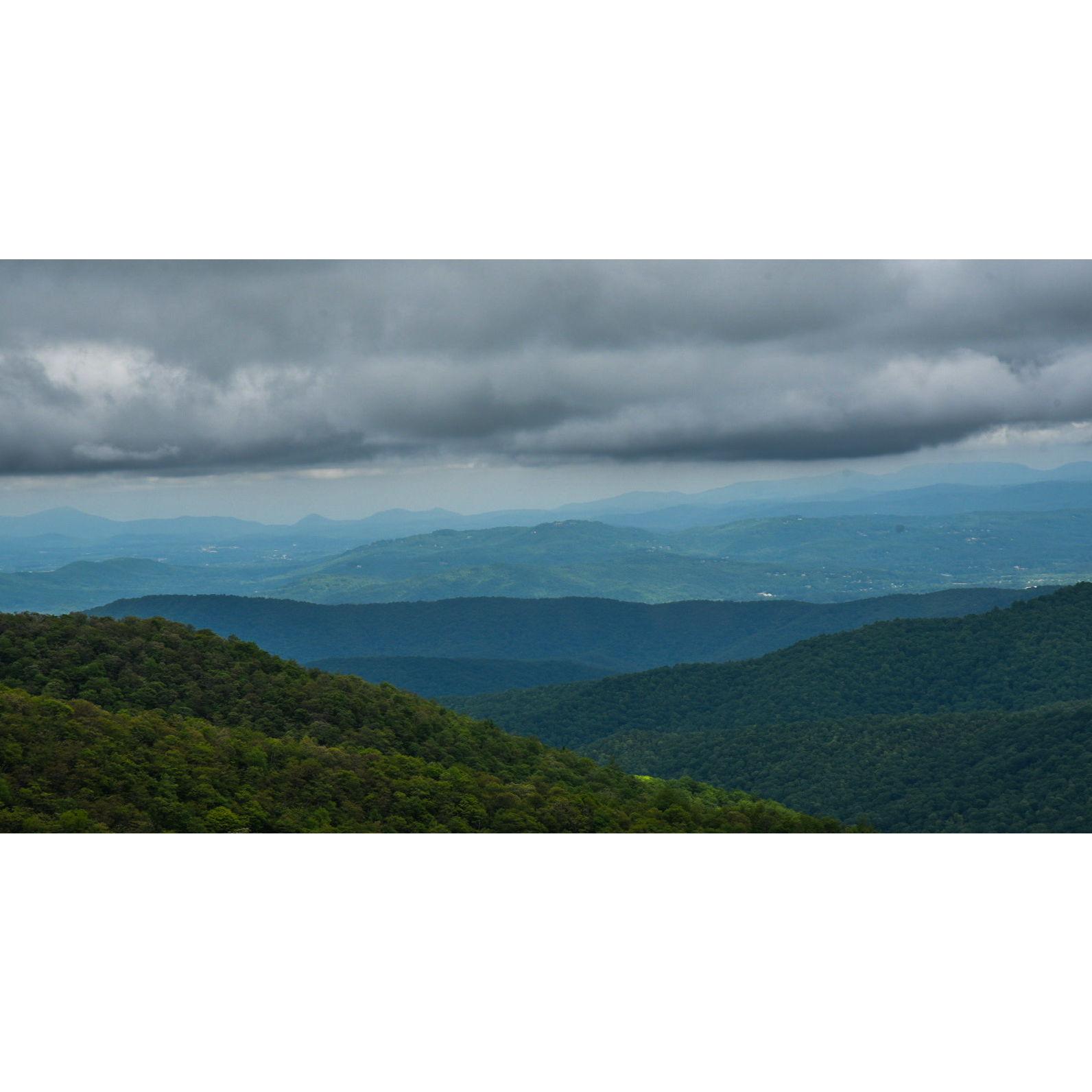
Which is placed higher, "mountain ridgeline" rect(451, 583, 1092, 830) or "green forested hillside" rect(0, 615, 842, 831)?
"green forested hillside" rect(0, 615, 842, 831)

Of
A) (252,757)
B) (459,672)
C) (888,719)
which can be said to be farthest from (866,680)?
(459,672)

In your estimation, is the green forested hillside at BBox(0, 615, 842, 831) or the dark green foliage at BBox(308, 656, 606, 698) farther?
the dark green foliage at BBox(308, 656, 606, 698)

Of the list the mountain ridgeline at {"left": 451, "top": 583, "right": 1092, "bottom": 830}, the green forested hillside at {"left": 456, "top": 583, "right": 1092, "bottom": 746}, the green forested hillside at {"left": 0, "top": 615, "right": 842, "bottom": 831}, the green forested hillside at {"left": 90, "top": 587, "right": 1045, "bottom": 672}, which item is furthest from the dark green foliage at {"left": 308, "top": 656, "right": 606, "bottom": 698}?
the green forested hillside at {"left": 0, "top": 615, "right": 842, "bottom": 831}

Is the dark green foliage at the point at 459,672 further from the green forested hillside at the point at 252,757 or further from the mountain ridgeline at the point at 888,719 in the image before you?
the green forested hillside at the point at 252,757

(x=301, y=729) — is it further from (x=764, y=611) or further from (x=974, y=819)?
(x=764, y=611)

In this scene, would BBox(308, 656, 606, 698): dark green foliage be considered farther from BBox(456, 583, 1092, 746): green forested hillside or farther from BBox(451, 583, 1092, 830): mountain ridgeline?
BBox(456, 583, 1092, 746): green forested hillside

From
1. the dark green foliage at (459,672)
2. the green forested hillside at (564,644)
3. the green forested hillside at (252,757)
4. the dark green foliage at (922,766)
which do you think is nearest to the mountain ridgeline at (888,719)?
the dark green foliage at (922,766)

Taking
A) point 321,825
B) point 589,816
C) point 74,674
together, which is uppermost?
point 74,674

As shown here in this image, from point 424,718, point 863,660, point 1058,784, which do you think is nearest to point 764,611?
point 863,660

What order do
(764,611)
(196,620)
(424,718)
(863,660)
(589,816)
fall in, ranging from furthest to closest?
(764,611) → (196,620) → (863,660) → (424,718) → (589,816)
